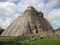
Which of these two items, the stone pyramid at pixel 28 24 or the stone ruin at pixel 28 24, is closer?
the stone ruin at pixel 28 24

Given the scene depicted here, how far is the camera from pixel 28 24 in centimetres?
15275

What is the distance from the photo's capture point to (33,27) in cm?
14412

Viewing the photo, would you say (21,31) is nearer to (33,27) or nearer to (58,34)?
(33,27)

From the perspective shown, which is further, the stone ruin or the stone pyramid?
the stone pyramid

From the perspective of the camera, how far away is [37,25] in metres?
144

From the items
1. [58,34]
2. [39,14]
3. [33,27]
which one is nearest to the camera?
[58,34]

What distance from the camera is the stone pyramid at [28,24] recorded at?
477ft

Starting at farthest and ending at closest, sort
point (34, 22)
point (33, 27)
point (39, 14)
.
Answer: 1. point (39, 14)
2. point (34, 22)
3. point (33, 27)

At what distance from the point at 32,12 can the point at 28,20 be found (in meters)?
10.8

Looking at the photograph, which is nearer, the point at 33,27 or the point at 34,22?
the point at 33,27

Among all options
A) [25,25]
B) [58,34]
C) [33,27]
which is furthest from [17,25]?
[58,34]

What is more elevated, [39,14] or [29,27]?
[39,14]

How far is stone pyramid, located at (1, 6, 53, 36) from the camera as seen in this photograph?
145375 millimetres

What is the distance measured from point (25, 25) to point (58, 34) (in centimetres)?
3820
